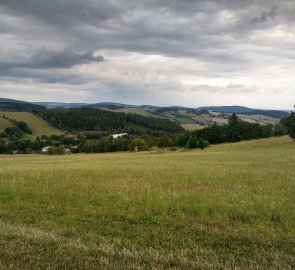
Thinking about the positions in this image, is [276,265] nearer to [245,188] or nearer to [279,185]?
[245,188]

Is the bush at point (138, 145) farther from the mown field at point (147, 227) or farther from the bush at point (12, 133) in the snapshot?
the mown field at point (147, 227)

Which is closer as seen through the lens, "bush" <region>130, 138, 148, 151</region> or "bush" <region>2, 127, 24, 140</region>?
"bush" <region>130, 138, 148, 151</region>

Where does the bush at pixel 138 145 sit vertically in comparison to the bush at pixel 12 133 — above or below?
above

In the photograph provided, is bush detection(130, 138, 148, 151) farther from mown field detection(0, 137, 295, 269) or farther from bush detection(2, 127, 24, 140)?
mown field detection(0, 137, 295, 269)

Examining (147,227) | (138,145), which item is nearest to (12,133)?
(138,145)

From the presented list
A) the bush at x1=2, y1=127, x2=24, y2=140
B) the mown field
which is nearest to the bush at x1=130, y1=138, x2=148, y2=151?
the bush at x1=2, y1=127, x2=24, y2=140

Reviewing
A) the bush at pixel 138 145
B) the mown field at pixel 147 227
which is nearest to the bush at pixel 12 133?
the bush at pixel 138 145

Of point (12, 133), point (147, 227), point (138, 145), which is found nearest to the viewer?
point (147, 227)

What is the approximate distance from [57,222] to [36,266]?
3.46m

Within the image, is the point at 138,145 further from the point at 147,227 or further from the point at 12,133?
the point at 147,227

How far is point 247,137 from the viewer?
126375 millimetres

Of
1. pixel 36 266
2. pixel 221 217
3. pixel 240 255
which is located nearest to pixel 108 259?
pixel 36 266

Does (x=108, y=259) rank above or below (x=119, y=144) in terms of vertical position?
above

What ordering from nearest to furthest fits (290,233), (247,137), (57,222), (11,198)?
(290,233) → (57,222) → (11,198) → (247,137)
